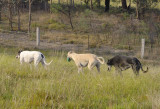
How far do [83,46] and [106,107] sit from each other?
52.2 ft

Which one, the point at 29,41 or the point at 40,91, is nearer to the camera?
the point at 40,91

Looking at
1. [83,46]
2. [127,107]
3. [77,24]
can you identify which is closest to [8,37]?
[83,46]

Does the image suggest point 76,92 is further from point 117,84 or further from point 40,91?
point 117,84

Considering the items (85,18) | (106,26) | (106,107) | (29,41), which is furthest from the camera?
(85,18)

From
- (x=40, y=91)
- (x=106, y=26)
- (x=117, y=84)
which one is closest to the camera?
(x=40, y=91)

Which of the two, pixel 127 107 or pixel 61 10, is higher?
pixel 61 10

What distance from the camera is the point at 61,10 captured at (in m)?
32.1

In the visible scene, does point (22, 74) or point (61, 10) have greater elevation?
point (61, 10)

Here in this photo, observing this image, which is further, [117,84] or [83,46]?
[83,46]

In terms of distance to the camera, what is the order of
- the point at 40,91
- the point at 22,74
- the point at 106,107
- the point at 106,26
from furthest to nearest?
the point at 106,26
the point at 22,74
the point at 40,91
the point at 106,107

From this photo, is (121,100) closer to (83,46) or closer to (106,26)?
(83,46)

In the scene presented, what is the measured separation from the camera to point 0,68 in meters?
7.61

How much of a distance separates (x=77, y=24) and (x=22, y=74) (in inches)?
938

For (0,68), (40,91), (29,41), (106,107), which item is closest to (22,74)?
(0,68)
